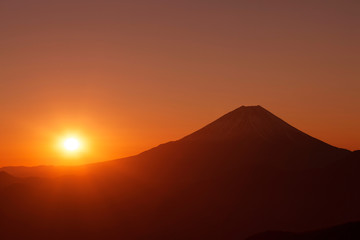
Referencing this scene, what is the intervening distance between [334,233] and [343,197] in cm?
3246

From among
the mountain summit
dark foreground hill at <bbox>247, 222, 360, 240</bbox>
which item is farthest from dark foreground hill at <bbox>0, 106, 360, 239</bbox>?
dark foreground hill at <bbox>247, 222, 360, 240</bbox>

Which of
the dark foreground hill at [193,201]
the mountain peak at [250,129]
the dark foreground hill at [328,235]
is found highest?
the mountain peak at [250,129]

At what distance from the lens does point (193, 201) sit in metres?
72.5

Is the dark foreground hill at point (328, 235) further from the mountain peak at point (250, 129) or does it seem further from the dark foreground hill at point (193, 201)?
the mountain peak at point (250, 129)

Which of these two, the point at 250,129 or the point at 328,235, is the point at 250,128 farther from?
the point at 328,235

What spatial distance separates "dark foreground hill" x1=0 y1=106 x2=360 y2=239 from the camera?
210ft

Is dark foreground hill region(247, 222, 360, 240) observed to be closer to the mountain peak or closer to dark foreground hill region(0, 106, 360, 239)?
dark foreground hill region(0, 106, 360, 239)

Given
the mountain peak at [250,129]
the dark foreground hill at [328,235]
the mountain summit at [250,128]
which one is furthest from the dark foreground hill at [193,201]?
the dark foreground hill at [328,235]

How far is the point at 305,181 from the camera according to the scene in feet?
240

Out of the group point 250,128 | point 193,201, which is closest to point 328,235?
point 193,201

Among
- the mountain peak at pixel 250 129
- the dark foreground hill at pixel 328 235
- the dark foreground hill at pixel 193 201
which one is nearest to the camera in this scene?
the dark foreground hill at pixel 328 235

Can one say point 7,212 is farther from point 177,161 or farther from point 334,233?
point 334,233

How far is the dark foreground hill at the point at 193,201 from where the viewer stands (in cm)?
6412

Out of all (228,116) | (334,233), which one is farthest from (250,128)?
(334,233)
